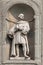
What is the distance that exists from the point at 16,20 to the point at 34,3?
0.69m

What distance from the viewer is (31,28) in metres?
37.7

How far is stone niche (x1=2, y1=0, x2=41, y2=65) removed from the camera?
37.4 m

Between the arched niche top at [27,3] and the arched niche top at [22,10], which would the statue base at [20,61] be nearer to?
the arched niche top at [22,10]

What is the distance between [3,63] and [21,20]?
4.24 feet

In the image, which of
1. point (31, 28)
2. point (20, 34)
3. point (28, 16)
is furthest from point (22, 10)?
point (20, 34)

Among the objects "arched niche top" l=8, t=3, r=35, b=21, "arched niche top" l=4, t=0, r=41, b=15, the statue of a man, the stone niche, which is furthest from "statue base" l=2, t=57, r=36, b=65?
"arched niche top" l=4, t=0, r=41, b=15

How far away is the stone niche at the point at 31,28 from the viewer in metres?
37.4

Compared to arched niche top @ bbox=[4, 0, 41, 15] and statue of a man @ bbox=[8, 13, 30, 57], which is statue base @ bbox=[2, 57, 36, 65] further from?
arched niche top @ bbox=[4, 0, 41, 15]

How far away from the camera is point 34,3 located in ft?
123

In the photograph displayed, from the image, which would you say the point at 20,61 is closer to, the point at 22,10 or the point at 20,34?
the point at 20,34

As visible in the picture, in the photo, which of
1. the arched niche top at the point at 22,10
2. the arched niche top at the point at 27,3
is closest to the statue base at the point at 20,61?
the arched niche top at the point at 22,10

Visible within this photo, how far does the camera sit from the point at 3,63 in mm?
37438

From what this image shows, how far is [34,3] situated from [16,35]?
101cm

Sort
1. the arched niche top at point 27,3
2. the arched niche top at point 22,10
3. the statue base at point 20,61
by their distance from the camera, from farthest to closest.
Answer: the arched niche top at point 22,10 → the arched niche top at point 27,3 → the statue base at point 20,61
